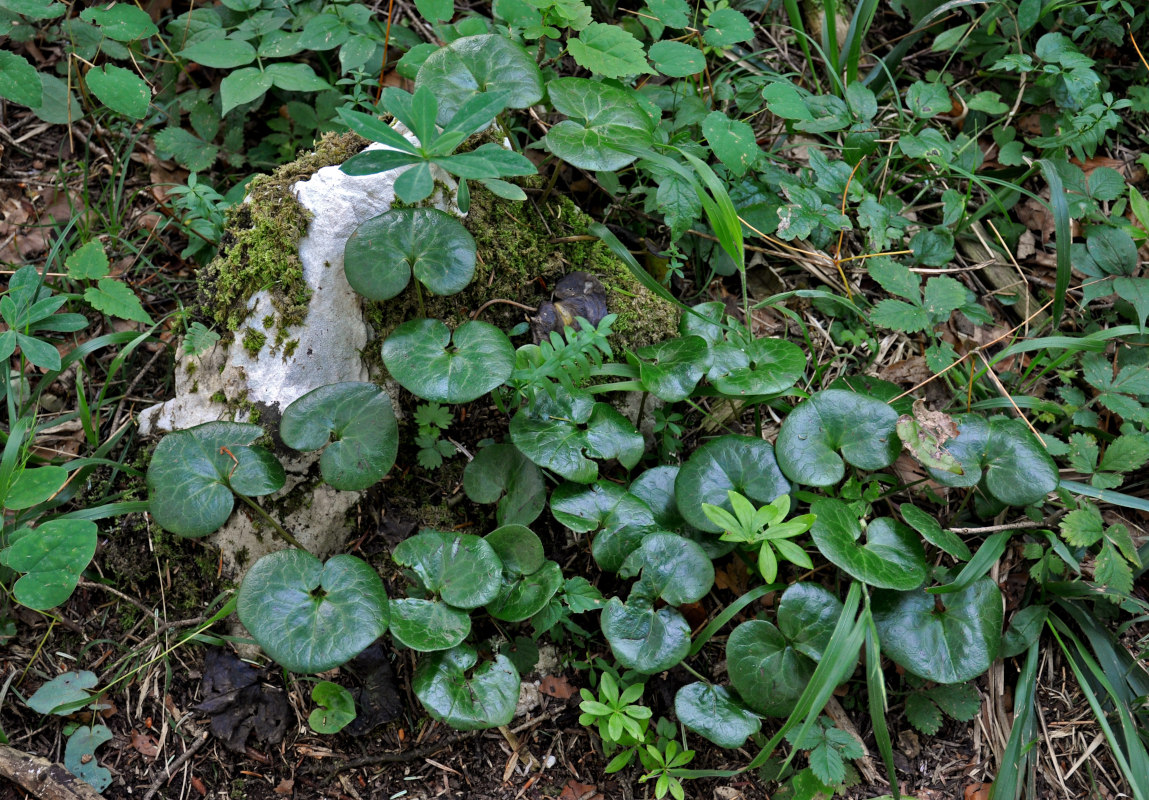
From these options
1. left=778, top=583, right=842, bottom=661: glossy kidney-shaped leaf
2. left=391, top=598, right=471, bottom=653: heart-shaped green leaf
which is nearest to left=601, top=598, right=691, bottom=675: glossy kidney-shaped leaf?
left=778, top=583, right=842, bottom=661: glossy kidney-shaped leaf

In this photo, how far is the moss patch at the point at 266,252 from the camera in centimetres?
207

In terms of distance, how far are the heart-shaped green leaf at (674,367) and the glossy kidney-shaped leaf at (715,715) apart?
2.53 ft

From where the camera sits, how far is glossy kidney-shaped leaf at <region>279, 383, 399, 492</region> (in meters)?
1.92

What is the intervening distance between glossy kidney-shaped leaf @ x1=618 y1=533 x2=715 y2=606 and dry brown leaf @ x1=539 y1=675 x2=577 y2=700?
383mm

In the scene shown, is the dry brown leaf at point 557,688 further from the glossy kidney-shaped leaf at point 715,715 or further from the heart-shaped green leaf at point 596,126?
the heart-shaped green leaf at point 596,126

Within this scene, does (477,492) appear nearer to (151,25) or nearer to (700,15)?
(151,25)

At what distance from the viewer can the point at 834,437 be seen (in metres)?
2.09

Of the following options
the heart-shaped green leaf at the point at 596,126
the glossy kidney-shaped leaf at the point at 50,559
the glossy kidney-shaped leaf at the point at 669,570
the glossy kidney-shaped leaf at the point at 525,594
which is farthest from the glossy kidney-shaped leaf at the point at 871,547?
the glossy kidney-shaped leaf at the point at 50,559

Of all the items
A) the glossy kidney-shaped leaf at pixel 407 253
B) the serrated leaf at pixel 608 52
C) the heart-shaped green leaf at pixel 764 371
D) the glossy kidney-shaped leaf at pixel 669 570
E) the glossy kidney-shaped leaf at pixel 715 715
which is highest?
the serrated leaf at pixel 608 52

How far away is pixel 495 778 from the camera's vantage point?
2002mm

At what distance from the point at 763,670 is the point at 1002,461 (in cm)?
89

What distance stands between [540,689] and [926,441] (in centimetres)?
126

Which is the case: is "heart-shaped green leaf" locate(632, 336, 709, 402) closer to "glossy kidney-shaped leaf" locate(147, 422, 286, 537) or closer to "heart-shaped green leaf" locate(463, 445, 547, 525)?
"heart-shaped green leaf" locate(463, 445, 547, 525)

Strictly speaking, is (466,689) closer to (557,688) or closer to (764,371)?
(557,688)
